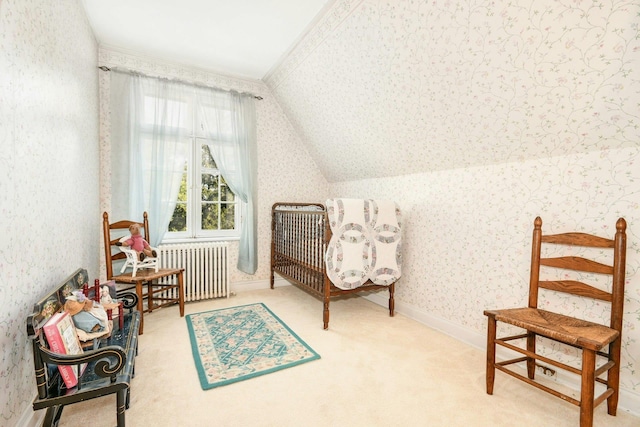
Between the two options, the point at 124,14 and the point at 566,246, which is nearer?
the point at 566,246

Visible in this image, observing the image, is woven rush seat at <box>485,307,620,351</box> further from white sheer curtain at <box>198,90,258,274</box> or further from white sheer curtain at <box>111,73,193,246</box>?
white sheer curtain at <box>111,73,193,246</box>

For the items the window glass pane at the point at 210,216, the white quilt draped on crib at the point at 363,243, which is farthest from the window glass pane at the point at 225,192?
the white quilt draped on crib at the point at 363,243

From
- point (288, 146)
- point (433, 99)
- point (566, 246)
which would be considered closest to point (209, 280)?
point (288, 146)

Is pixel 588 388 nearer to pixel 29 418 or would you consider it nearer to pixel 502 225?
pixel 502 225

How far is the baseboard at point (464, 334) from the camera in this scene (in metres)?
1.60

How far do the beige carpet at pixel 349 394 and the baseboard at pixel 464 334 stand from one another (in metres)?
0.05

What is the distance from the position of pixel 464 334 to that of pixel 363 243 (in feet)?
3.51

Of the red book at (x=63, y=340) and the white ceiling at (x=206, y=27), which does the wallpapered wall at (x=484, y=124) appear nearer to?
the white ceiling at (x=206, y=27)

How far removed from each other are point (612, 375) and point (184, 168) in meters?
3.83

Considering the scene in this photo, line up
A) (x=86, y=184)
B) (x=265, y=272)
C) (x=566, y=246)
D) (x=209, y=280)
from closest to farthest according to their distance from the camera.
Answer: (x=566, y=246) < (x=86, y=184) < (x=209, y=280) < (x=265, y=272)

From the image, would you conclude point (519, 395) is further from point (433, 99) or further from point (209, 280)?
point (209, 280)

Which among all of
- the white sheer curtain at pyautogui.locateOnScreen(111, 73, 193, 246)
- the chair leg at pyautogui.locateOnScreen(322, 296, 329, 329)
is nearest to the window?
the white sheer curtain at pyautogui.locateOnScreen(111, 73, 193, 246)

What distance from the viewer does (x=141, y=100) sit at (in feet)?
10.0

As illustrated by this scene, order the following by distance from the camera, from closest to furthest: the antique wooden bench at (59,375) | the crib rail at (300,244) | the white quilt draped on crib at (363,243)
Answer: the antique wooden bench at (59,375)
the white quilt draped on crib at (363,243)
the crib rail at (300,244)
